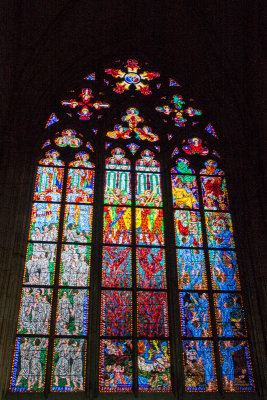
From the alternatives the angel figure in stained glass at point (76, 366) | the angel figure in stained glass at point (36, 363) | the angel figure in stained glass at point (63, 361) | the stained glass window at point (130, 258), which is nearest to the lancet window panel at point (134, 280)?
the stained glass window at point (130, 258)

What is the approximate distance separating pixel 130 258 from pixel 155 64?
14.1ft

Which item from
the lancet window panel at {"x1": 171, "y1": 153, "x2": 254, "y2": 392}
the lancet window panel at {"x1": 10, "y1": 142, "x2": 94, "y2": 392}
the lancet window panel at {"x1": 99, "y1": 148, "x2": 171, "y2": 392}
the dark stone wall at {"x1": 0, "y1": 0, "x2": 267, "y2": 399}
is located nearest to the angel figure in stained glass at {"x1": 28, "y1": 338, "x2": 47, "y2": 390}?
the lancet window panel at {"x1": 10, "y1": 142, "x2": 94, "y2": 392}

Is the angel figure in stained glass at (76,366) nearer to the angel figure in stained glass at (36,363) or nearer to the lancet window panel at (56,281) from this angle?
the lancet window panel at (56,281)

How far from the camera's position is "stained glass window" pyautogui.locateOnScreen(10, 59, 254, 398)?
672 cm

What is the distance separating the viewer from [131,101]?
376 inches

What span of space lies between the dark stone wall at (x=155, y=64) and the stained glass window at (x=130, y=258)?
273 millimetres

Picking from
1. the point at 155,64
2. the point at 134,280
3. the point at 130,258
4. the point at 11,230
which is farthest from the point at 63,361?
the point at 155,64

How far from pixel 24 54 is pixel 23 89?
648 mm

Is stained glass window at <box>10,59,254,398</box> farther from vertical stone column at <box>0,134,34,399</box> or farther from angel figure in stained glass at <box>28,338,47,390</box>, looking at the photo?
vertical stone column at <box>0,134,34,399</box>

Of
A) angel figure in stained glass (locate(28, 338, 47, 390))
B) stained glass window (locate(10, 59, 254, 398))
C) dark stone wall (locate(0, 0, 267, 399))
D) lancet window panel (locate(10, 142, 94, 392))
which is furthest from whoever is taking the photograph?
dark stone wall (locate(0, 0, 267, 399))

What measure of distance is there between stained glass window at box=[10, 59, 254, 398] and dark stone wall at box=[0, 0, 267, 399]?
27cm

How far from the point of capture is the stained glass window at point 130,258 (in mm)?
6723

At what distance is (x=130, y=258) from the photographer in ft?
24.9

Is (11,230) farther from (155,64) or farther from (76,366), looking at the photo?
(155,64)
